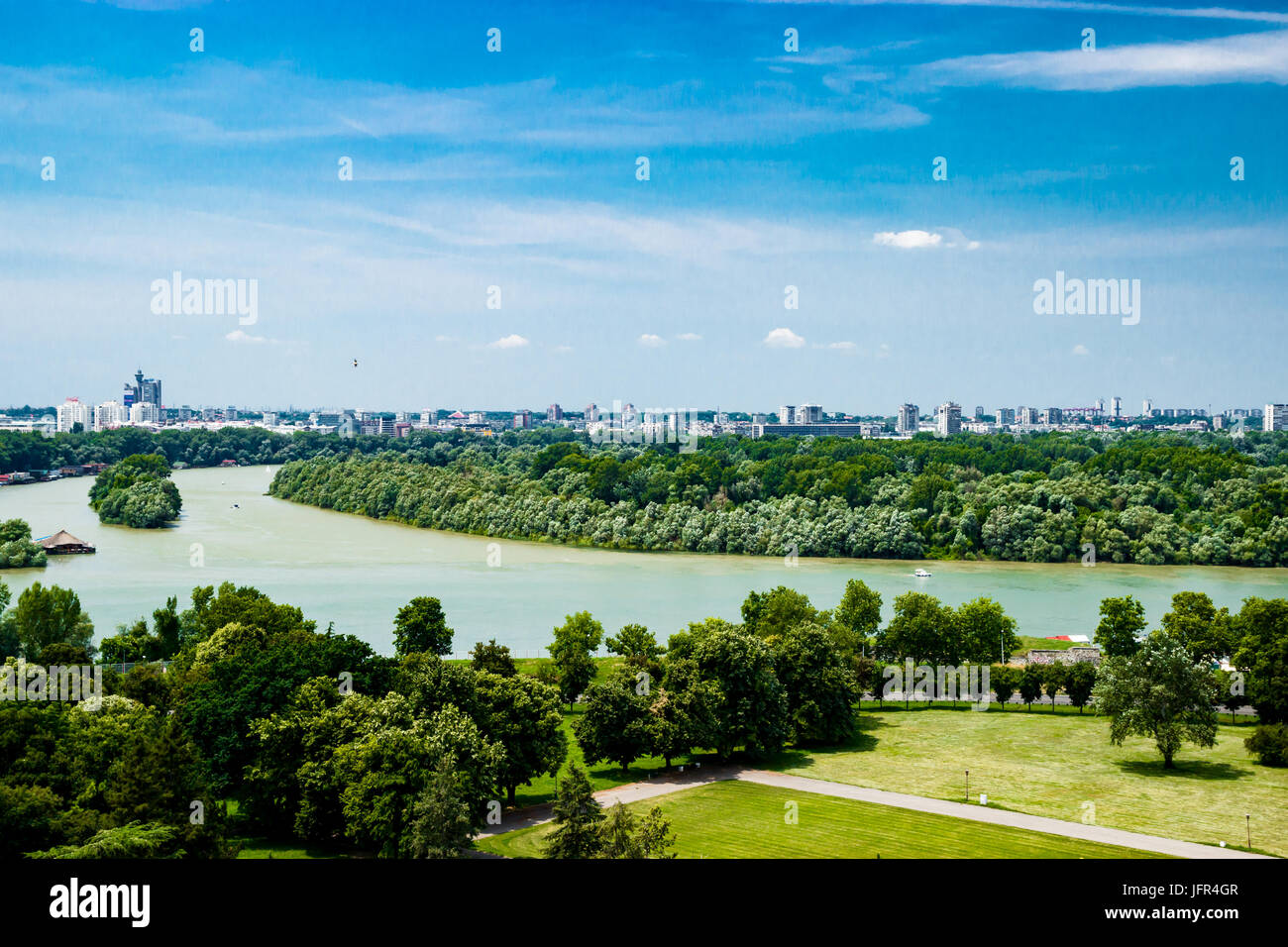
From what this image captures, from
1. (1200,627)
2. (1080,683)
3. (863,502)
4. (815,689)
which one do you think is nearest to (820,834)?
(815,689)

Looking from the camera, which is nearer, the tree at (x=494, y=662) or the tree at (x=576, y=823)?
the tree at (x=576, y=823)

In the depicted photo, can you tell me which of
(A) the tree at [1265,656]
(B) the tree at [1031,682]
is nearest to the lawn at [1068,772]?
(B) the tree at [1031,682]

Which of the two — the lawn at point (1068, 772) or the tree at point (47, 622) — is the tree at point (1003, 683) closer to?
the lawn at point (1068, 772)

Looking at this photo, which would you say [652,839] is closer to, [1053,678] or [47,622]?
[1053,678]

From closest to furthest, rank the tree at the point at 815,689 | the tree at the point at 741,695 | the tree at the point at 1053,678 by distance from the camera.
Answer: the tree at the point at 741,695 → the tree at the point at 815,689 → the tree at the point at 1053,678

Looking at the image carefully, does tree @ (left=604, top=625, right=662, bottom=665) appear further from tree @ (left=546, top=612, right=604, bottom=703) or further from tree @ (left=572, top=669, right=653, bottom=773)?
Answer: tree @ (left=572, top=669, right=653, bottom=773)

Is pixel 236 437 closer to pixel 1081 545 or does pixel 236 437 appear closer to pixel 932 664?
pixel 1081 545
